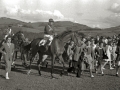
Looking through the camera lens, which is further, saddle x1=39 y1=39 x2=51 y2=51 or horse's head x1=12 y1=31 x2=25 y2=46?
horse's head x1=12 y1=31 x2=25 y2=46

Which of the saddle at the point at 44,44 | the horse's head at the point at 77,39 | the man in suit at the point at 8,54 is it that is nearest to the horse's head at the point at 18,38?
the saddle at the point at 44,44

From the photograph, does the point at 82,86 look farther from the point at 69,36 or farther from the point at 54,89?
the point at 69,36

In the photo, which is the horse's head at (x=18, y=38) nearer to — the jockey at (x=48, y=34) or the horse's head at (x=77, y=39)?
the jockey at (x=48, y=34)

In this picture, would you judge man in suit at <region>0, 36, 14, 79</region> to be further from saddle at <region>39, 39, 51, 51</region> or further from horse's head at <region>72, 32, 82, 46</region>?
horse's head at <region>72, 32, 82, 46</region>

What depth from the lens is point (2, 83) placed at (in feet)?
26.1

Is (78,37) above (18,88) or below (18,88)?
above

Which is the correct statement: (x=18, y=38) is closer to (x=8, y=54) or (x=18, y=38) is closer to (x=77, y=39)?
(x=8, y=54)

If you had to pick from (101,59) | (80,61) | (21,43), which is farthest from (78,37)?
(21,43)

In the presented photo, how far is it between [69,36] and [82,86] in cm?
297

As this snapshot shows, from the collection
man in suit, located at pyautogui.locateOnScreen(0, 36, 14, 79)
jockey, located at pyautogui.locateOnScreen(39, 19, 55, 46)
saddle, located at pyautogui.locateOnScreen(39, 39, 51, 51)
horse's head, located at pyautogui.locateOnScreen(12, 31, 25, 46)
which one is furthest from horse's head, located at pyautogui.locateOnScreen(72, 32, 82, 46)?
horse's head, located at pyautogui.locateOnScreen(12, 31, 25, 46)

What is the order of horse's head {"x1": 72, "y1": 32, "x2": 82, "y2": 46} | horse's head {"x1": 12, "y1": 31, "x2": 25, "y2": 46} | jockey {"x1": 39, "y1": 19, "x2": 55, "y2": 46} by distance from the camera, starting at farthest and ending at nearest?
horse's head {"x1": 12, "y1": 31, "x2": 25, "y2": 46}
jockey {"x1": 39, "y1": 19, "x2": 55, "y2": 46}
horse's head {"x1": 72, "y1": 32, "x2": 82, "y2": 46}

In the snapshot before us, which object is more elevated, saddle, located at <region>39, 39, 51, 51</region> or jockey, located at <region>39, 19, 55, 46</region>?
jockey, located at <region>39, 19, 55, 46</region>

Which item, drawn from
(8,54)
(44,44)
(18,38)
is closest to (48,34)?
(44,44)

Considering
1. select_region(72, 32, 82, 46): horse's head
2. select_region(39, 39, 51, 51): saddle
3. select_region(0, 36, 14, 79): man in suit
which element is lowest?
select_region(0, 36, 14, 79): man in suit
